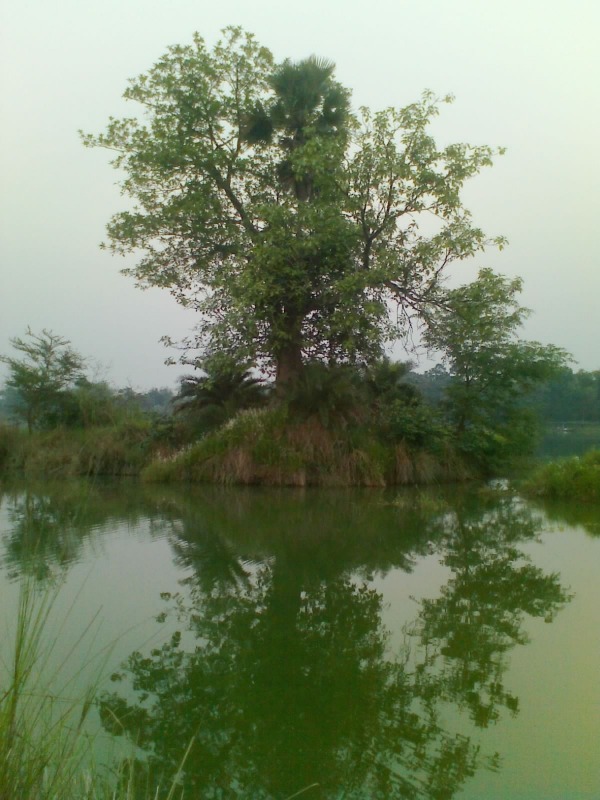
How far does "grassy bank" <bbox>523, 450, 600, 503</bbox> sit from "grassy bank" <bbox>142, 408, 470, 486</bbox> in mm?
3381

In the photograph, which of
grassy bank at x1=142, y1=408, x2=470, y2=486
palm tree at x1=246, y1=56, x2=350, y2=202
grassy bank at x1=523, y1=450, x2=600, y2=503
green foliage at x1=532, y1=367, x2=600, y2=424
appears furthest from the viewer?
green foliage at x1=532, y1=367, x2=600, y2=424

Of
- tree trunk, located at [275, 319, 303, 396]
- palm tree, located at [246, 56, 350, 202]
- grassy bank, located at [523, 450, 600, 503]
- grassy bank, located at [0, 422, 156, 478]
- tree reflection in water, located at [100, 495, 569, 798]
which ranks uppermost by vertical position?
palm tree, located at [246, 56, 350, 202]

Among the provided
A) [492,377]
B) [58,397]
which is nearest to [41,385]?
[58,397]

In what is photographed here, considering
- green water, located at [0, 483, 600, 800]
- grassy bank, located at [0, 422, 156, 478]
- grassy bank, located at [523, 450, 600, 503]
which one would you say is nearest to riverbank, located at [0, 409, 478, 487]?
grassy bank, located at [0, 422, 156, 478]

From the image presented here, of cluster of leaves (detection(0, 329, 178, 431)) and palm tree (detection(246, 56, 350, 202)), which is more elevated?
palm tree (detection(246, 56, 350, 202))

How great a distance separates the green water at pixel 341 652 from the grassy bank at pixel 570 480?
12.2 ft

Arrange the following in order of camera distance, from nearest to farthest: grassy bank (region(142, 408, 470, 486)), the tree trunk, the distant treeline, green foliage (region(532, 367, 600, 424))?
grassy bank (region(142, 408, 470, 486)), the tree trunk, the distant treeline, green foliage (region(532, 367, 600, 424))

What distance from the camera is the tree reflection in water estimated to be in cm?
310

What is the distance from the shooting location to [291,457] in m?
15.8

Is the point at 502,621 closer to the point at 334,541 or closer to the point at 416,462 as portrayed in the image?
the point at 334,541

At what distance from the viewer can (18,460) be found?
1912 centimetres

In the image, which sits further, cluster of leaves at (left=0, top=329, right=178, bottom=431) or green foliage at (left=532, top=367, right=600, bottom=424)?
green foliage at (left=532, top=367, right=600, bottom=424)

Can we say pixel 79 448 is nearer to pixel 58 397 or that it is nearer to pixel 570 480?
pixel 58 397

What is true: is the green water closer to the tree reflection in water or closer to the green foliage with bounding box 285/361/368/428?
the tree reflection in water
